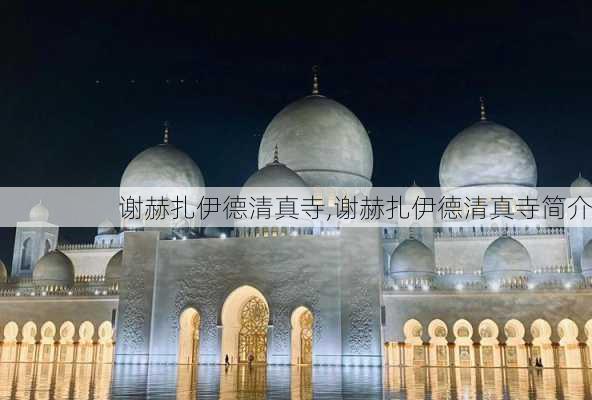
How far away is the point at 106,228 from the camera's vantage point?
2972 centimetres

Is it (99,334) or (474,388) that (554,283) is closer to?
(474,388)

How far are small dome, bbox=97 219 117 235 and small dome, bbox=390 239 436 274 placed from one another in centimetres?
1514

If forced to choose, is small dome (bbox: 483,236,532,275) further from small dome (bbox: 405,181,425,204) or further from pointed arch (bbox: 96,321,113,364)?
pointed arch (bbox: 96,321,113,364)

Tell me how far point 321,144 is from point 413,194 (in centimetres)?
492

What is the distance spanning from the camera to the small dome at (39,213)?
2800 cm

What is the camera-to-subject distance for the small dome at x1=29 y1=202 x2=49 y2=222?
1103 inches

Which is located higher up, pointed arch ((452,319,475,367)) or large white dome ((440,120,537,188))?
large white dome ((440,120,537,188))

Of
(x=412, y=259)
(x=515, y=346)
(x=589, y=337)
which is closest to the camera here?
(x=589, y=337)

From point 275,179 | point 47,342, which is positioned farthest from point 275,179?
point 47,342

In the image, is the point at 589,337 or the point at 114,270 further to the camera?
the point at 114,270

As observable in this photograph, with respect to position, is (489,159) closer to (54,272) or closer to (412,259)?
(412,259)

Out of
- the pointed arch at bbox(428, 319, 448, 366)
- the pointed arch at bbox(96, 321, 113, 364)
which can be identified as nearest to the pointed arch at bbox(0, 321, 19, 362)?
the pointed arch at bbox(96, 321, 113, 364)

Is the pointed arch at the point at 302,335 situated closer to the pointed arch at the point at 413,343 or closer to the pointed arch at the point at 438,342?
the pointed arch at the point at 413,343

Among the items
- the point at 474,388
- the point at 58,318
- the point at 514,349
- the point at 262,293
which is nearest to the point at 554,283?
the point at 514,349
